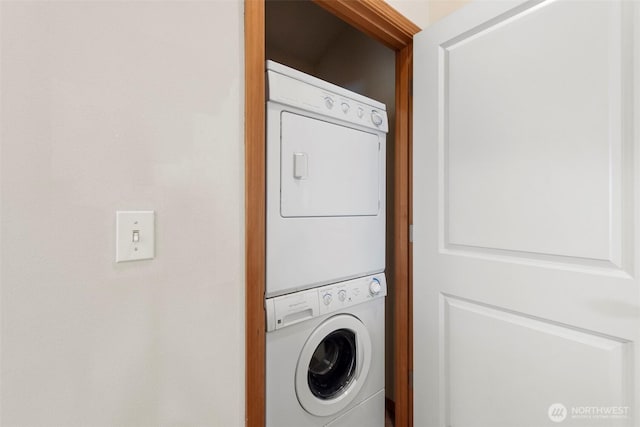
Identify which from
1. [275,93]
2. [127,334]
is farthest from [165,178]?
[275,93]

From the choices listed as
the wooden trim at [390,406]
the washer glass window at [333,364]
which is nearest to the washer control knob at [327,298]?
the washer glass window at [333,364]

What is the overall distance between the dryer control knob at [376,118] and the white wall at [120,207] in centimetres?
84

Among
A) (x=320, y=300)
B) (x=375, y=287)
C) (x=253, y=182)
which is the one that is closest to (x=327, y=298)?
(x=320, y=300)

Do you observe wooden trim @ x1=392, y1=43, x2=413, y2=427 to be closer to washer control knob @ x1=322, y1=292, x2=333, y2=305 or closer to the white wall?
washer control knob @ x1=322, y1=292, x2=333, y2=305

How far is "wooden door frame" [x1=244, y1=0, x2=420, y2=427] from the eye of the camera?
946 mm

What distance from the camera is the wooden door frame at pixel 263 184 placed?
946mm

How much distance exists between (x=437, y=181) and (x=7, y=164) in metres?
1.33

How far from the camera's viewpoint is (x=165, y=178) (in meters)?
0.80

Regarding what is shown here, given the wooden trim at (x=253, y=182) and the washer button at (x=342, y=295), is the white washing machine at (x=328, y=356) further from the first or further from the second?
the wooden trim at (x=253, y=182)

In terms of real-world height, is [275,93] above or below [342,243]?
above

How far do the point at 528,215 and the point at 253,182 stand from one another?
927 millimetres

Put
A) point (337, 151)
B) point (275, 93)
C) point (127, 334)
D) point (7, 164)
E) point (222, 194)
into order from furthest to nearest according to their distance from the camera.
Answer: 1. point (337, 151)
2. point (275, 93)
3. point (222, 194)
4. point (127, 334)
5. point (7, 164)

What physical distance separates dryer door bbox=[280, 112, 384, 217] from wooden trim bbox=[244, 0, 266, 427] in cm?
26

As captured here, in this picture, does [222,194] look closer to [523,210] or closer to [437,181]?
[437,181]
